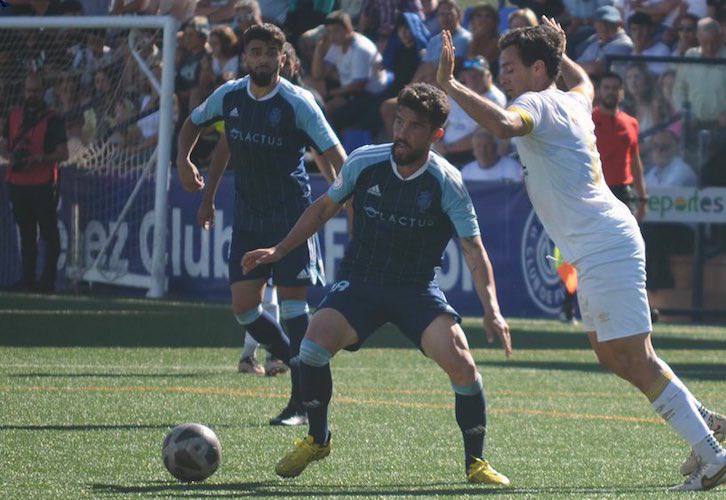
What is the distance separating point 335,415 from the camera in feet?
34.7

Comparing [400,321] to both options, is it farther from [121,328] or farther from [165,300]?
[165,300]

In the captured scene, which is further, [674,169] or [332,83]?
[332,83]

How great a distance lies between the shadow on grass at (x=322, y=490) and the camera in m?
7.54

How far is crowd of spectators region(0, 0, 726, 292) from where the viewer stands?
62.1 feet

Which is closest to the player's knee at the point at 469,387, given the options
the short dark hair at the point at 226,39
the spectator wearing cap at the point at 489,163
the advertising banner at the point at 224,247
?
the advertising banner at the point at 224,247

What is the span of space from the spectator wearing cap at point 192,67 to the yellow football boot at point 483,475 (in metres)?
13.6

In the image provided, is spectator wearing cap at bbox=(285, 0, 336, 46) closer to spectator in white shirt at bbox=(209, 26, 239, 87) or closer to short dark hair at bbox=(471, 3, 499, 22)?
spectator in white shirt at bbox=(209, 26, 239, 87)

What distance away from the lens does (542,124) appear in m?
7.74

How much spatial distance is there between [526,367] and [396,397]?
2.57 m

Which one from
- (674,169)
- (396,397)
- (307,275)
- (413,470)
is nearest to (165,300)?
(674,169)

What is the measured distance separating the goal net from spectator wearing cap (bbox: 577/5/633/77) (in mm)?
4996

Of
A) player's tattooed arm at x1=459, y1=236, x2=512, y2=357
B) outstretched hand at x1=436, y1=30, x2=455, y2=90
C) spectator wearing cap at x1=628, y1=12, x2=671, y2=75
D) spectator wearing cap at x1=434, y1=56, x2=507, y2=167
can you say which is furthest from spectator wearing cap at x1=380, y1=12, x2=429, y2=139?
outstretched hand at x1=436, y1=30, x2=455, y2=90

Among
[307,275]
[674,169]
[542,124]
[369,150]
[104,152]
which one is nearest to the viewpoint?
[542,124]

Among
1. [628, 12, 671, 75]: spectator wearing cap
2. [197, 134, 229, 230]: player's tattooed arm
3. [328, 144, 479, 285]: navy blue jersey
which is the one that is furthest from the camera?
[628, 12, 671, 75]: spectator wearing cap
